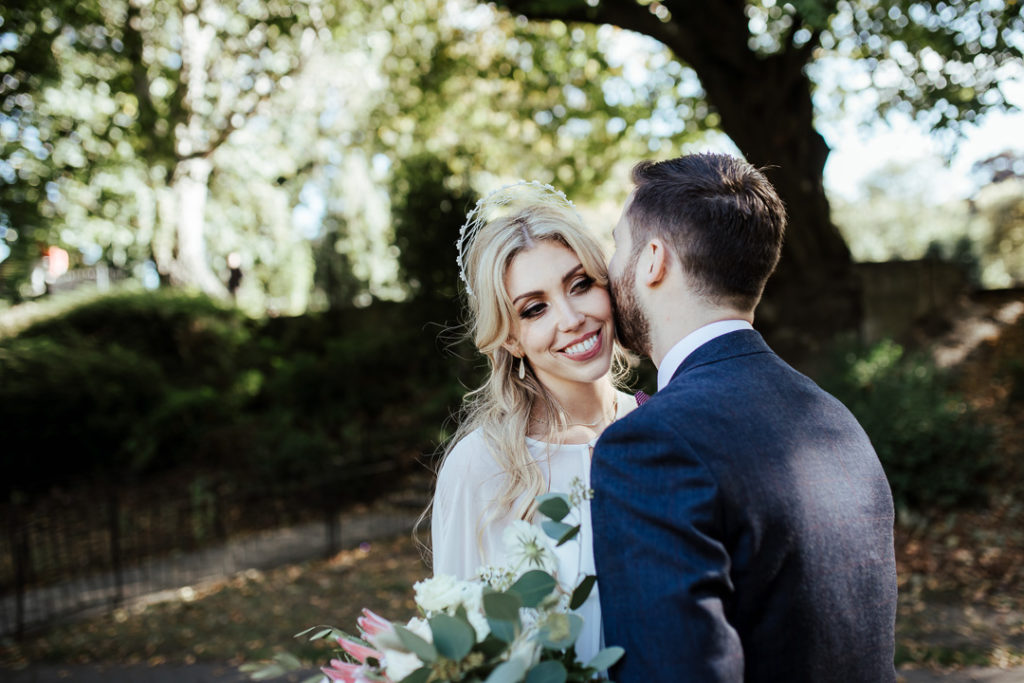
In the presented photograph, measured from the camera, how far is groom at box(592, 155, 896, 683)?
1398 millimetres

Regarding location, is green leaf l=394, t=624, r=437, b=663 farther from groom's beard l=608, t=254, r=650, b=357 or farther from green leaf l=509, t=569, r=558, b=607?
groom's beard l=608, t=254, r=650, b=357

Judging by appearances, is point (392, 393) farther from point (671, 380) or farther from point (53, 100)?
point (671, 380)

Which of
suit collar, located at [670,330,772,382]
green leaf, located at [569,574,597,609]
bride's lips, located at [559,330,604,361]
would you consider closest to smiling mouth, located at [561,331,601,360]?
bride's lips, located at [559,330,604,361]

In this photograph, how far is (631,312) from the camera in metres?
1.90

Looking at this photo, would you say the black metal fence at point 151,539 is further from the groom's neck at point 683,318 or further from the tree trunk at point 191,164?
the groom's neck at point 683,318

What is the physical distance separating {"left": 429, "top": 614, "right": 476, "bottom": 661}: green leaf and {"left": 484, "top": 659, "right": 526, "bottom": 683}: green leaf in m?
0.07

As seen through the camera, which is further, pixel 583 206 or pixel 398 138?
pixel 398 138

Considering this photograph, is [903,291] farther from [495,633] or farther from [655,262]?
[495,633]

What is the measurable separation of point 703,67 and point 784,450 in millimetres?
8289

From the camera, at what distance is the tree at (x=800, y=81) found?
6941 millimetres

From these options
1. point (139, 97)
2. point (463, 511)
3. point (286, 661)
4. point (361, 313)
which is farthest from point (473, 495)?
point (361, 313)

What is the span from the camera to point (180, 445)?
1320 cm

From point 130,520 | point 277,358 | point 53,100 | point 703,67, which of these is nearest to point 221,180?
point 53,100

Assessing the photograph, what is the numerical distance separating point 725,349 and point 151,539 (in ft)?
33.4
